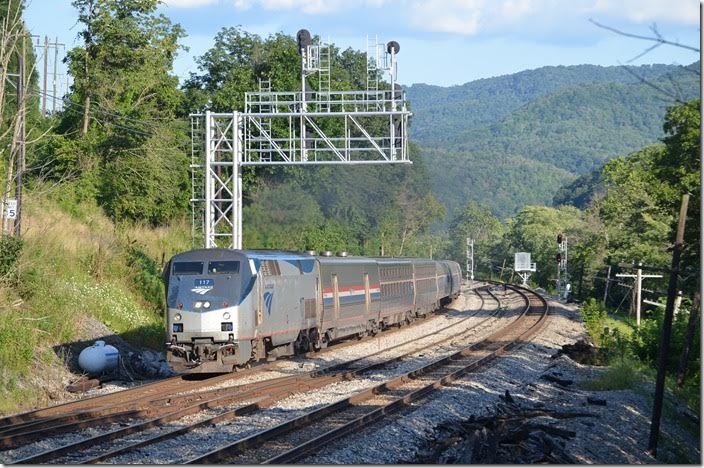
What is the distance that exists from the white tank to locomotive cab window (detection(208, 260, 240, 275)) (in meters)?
2.67

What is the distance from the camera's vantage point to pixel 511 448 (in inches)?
476

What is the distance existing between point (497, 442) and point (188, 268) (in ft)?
35.5

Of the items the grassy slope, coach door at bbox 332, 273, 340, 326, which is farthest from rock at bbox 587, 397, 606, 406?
coach door at bbox 332, 273, 340, 326

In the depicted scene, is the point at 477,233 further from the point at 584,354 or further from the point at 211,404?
the point at 211,404

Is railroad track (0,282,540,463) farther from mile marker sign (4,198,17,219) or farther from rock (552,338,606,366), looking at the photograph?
mile marker sign (4,198,17,219)

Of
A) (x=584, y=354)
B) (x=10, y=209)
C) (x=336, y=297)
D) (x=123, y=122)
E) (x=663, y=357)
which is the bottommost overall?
(x=584, y=354)

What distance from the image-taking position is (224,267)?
829 inches

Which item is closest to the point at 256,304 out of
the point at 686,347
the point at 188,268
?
the point at 188,268

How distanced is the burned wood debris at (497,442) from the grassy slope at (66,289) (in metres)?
7.90

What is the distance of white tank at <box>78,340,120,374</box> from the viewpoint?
19.9m

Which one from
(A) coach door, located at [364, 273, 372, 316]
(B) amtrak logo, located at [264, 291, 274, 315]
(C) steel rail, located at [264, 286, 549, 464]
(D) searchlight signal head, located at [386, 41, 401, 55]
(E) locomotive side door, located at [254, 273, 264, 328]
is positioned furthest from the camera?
(A) coach door, located at [364, 273, 372, 316]

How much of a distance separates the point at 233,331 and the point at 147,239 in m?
16.0

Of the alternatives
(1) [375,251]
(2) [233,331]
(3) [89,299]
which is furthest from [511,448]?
(1) [375,251]

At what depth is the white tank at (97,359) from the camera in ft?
65.2
